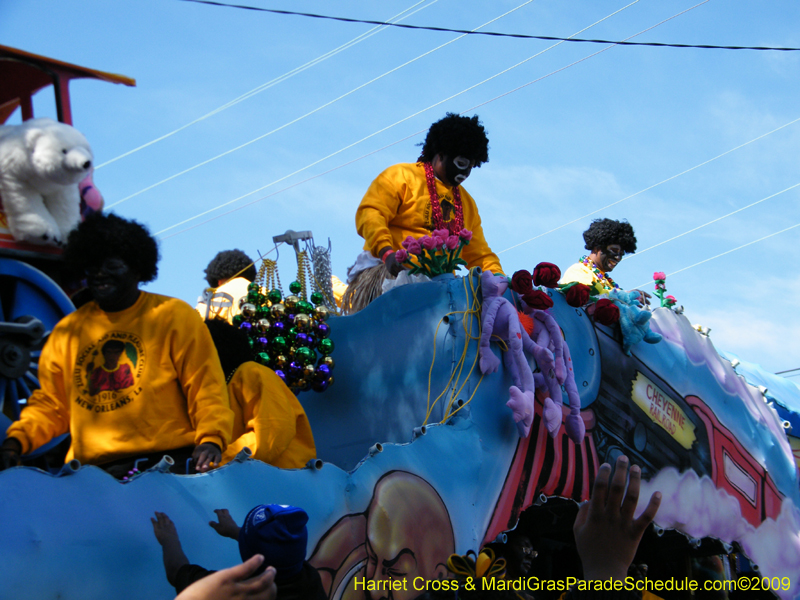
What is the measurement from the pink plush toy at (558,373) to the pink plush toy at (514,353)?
0.06 m

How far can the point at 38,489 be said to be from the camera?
2.69 meters

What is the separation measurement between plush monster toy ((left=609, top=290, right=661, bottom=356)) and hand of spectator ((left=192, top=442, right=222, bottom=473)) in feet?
10.2

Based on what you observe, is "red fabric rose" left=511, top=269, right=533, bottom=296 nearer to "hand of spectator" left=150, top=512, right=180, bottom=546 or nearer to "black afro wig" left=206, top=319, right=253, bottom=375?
"black afro wig" left=206, top=319, right=253, bottom=375

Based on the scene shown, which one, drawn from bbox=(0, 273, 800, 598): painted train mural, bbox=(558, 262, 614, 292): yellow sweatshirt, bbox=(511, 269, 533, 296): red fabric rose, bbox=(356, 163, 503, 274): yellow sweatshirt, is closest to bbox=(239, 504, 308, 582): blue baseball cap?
bbox=(0, 273, 800, 598): painted train mural

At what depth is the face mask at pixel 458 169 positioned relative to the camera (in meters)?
5.28

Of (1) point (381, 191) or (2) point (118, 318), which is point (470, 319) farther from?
(2) point (118, 318)

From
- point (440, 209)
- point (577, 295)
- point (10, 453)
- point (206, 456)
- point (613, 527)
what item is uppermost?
point (440, 209)

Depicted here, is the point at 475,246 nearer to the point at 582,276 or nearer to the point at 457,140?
the point at 457,140

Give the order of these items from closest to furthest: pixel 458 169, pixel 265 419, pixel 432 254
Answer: pixel 265 419 → pixel 432 254 → pixel 458 169

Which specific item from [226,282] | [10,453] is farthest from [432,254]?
[10,453]

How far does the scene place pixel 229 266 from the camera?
5977mm

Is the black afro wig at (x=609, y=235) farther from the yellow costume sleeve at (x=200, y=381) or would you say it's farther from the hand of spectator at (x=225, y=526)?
the hand of spectator at (x=225, y=526)

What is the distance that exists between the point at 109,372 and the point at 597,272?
4.31 metres

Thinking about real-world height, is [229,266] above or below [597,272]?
above
